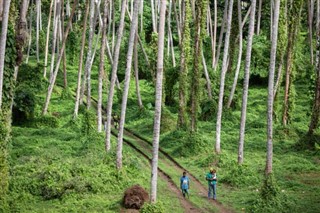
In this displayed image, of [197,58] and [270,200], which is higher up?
[197,58]

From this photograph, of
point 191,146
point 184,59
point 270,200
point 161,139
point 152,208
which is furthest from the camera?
point 161,139

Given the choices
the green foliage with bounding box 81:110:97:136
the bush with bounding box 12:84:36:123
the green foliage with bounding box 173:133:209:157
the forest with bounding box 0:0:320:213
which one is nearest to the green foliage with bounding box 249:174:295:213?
the forest with bounding box 0:0:320:213

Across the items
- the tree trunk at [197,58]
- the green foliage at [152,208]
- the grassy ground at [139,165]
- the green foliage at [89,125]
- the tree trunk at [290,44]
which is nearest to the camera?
the green foliage at [152,208]

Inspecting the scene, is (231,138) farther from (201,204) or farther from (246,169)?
(201,204)

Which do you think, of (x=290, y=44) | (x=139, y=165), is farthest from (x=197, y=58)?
(x=139, y=165)

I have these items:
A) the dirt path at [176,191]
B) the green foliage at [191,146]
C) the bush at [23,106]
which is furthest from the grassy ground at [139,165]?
the bush at [23,106]

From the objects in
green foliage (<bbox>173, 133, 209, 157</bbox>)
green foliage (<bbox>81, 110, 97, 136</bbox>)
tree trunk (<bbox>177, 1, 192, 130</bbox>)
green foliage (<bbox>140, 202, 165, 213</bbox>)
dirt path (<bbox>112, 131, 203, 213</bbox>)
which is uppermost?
tree trunk (<bbox>177, 1, 192, 130</bbox>)

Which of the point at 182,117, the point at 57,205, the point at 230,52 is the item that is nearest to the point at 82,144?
the point at 182,117

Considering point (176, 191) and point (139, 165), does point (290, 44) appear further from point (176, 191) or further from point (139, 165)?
point (176, 191)

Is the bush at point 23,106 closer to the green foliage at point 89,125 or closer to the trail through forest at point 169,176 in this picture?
the trail through forest at point 169,176

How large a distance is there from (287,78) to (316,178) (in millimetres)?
7595

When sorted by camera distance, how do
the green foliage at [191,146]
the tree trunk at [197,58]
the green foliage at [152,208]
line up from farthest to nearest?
Result: the tree trunk at [197,58], the green foliage at [191,146], the green foliage at [152,208]

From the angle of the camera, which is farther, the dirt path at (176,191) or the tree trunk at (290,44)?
the tree trunk at (290,44)

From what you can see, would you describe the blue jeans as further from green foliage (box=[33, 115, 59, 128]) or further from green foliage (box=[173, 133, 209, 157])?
green foliage (box=[33, 115, 59, 128])
